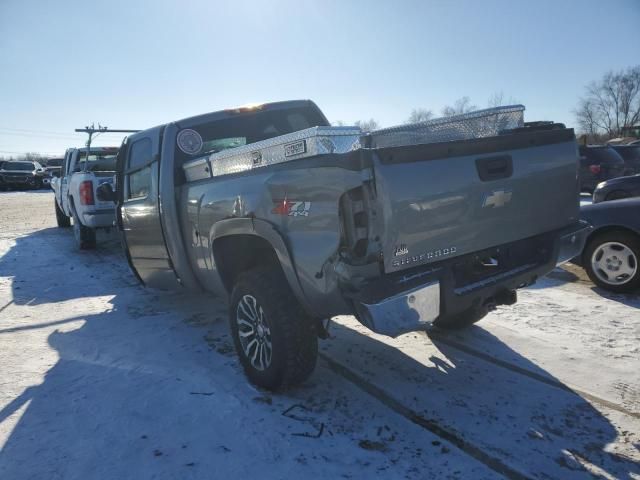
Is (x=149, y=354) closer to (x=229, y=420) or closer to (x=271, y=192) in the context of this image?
(x=229, y=420)

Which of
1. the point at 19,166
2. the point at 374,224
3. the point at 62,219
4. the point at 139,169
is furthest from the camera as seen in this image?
the point at 19,166

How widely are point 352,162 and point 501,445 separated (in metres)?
1.75

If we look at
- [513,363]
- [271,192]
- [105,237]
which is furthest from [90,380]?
[105,237]

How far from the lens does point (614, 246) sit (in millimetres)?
5098

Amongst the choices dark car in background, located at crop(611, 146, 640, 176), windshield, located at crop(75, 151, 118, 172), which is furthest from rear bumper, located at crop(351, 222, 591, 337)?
dark car in background, located at crop(611, 146, 640, 176)

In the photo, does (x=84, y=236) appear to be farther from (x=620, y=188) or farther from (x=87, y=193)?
(x=620, y=188)

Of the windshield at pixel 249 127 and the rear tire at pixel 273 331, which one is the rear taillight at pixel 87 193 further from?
the rear tire at pixel 273 331

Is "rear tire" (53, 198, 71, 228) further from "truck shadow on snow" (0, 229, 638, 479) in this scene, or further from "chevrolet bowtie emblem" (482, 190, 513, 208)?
"chevrolet bowtie emblem" (482, 190, 513, 208)

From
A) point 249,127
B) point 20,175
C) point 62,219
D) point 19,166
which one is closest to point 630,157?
point 249,127

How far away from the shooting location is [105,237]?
1135 centimetres

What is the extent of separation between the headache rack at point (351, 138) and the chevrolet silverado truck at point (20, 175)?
32.4 metres

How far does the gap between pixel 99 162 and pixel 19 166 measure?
2545 cm

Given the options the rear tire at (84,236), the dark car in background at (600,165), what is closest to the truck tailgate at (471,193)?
the rear tire at (84,236)

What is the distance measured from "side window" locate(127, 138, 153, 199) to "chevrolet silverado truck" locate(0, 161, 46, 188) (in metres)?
30.7
